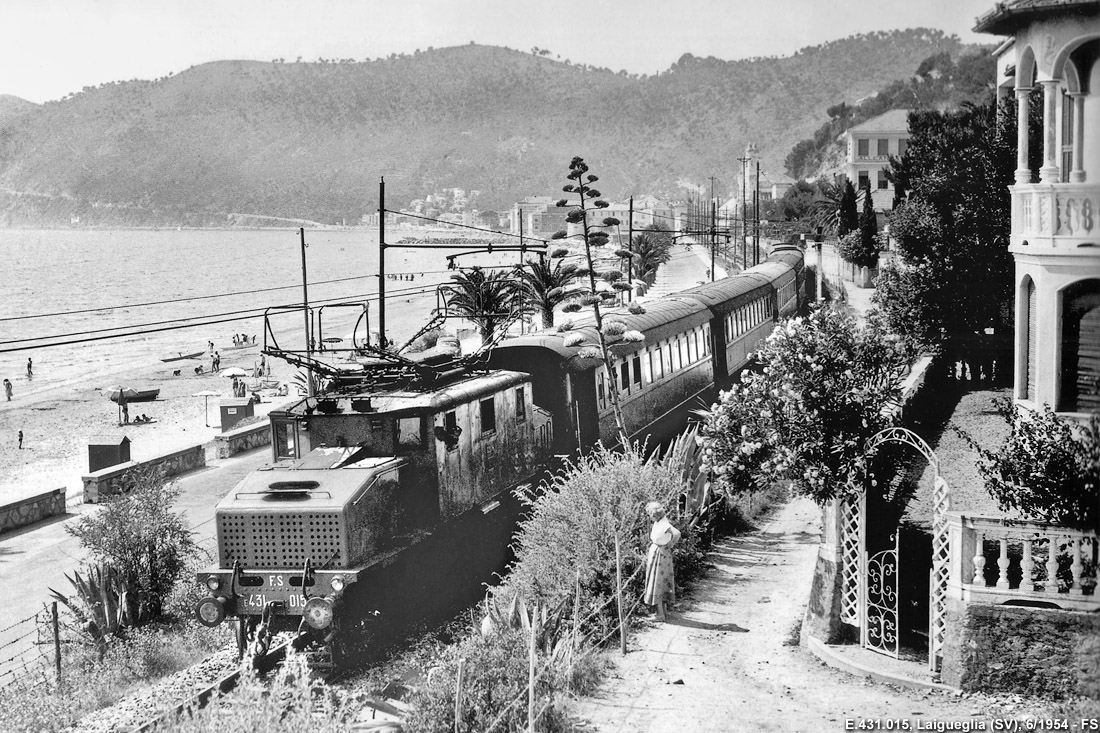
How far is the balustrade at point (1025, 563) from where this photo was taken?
10156 mm

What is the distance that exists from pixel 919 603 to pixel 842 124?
12638cm

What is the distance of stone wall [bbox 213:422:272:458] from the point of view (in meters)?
32.8

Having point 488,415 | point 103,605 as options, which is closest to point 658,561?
point 488,415

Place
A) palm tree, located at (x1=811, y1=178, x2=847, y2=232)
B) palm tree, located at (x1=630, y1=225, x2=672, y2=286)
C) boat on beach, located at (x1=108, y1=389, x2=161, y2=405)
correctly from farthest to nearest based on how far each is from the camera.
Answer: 1. palm tree, located at (x1=811, y1=178, x2=847, y2=232)
2. palm tree, located at (x1=630, y1=225, x2=672, y2=286)
3. boat on beach, located at (x1=108, y1=389, x2=161, y2=405)

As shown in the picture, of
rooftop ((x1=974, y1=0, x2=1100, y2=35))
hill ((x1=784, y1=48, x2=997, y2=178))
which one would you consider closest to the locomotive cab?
rooftop ((x1=974, y1=0, x2=1100, y2=35))

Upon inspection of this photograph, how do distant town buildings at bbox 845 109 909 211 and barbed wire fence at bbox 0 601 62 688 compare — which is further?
distant town buildings at bbox 845 109 909 211

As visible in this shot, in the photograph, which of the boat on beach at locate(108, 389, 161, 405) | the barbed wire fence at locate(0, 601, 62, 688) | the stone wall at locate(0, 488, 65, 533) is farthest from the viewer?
the boat on beach at locate(108, 389, 161, 405)

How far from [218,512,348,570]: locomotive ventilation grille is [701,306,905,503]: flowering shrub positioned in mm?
4384

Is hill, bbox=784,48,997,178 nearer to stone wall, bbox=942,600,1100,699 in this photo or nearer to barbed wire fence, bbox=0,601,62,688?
barbed wire fence, bbox=0,601,62,688

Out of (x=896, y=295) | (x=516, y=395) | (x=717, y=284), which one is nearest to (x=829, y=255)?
(x=717, y=284)

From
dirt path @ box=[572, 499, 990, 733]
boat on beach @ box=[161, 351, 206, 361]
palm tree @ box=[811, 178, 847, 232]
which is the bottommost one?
boat on beach @ box=[161, 351, 206, 361]

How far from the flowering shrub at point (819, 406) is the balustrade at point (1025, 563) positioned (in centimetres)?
153

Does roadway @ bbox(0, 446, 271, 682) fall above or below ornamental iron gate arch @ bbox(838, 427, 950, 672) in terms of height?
below

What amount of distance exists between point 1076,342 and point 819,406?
6056mm
